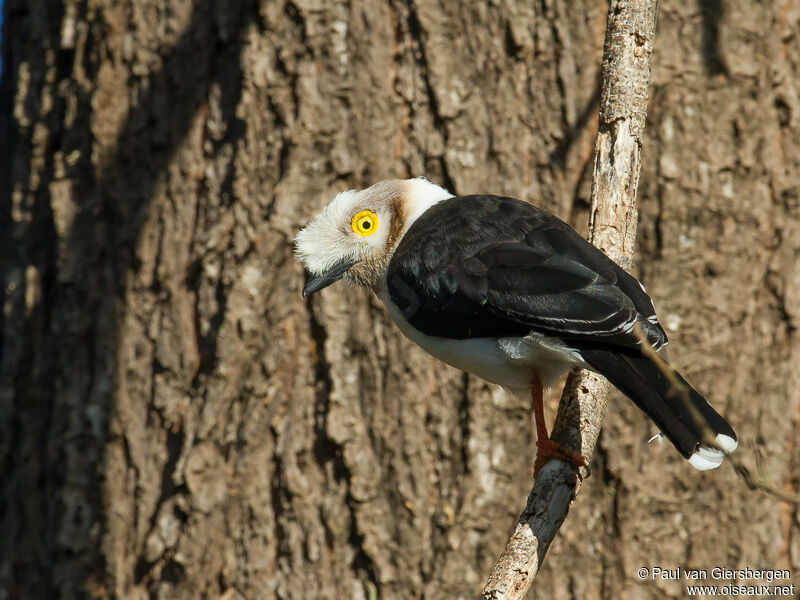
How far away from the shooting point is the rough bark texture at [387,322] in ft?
15.3

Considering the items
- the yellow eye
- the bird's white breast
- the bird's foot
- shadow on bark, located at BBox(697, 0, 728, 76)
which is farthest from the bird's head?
shadow on bark, located at BBox(697, 0, 728, 76)

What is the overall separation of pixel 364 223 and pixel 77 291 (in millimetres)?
1998

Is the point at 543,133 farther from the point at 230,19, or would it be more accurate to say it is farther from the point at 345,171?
the point at 230,19

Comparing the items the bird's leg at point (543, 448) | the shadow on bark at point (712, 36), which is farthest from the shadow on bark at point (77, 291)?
the shadow on bark at point (712, 36)

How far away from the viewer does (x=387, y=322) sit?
4766 millimetres

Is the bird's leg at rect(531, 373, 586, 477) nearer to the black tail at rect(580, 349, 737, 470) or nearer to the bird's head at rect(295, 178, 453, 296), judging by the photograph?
the black tail at rect(580, 349, 737, 470)

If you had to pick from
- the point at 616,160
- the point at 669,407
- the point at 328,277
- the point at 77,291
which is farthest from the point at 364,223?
the point at 77,291

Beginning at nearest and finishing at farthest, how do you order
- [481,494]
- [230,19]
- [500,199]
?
[500,199], [481,494], [230,19]

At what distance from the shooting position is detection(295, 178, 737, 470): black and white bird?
3041mm

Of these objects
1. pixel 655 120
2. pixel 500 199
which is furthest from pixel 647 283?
pixel 500 199

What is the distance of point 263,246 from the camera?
189 inches

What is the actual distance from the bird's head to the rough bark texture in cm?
55

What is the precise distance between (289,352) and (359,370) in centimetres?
39

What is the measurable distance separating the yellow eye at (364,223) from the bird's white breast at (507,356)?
57 cm
